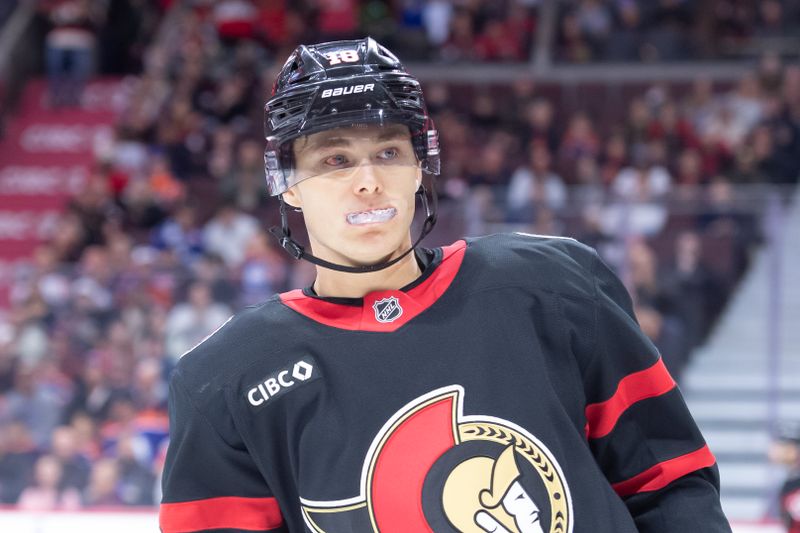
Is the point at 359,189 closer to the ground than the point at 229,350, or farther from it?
farther from it

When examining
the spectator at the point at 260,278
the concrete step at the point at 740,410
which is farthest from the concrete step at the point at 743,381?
the spectator at the point at 260,278

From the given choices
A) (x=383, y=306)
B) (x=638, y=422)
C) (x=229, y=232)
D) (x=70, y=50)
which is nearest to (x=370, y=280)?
(x=383, y=306)

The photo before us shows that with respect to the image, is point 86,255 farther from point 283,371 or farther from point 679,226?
point 283,371

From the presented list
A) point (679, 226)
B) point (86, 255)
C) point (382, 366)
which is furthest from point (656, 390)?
point (86, 255)

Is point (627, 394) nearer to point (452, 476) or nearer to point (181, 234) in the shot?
point (452, 476)

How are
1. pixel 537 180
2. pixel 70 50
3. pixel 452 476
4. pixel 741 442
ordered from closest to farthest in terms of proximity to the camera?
pixel 452 476
pixel 741 442
pixel 537 180
pixel 70 50

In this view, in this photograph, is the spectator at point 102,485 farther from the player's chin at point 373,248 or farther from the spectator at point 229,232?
the player's chin at point 373,248

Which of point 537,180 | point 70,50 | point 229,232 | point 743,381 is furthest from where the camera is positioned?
point 70,50

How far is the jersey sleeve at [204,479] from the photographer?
158cm

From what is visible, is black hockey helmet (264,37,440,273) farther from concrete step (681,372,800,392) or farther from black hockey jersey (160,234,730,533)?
concrete step (681,372,800,392)

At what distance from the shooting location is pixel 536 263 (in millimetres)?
1617

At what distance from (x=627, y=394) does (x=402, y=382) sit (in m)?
0.29

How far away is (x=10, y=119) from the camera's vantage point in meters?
11.2

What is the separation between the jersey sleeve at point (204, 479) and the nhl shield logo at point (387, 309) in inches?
9.1
